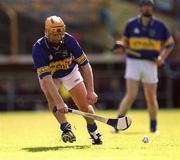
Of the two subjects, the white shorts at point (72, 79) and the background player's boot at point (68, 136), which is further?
the white shorts at point (72, 79)

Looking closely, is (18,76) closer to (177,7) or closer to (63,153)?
(177,7)

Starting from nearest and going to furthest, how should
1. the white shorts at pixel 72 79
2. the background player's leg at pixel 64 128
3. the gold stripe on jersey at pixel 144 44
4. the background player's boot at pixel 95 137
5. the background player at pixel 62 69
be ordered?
the background player at pixel 62 69
the background player's leg at pixel 64 128
the background player's boot at pixel 95 137
the white shorts at pixel 72 79
the gold stripe on jersey at pixel 144 44

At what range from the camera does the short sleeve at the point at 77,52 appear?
37.9 ft

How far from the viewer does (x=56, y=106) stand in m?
11.4

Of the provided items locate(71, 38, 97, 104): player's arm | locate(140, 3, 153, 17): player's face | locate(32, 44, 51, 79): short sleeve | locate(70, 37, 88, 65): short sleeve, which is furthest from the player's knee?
locate(140, 3, 153, 17): player's face

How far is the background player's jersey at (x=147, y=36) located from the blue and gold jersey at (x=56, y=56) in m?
4.01

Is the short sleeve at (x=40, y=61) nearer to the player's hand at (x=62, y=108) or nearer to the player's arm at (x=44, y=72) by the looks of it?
the player's arm at (x=44, y=72)

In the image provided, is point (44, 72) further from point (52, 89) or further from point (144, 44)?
point (144, 44)

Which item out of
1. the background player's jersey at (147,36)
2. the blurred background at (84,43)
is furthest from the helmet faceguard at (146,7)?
the blurred background at (84,43)

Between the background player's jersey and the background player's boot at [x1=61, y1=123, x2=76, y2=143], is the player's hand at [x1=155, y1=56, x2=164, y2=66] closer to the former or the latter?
the background player's jersey

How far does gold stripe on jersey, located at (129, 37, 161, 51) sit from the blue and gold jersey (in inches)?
158

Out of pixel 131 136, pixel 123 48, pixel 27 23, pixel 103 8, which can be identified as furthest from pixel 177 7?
pixel 131 136

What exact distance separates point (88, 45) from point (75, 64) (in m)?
22.2

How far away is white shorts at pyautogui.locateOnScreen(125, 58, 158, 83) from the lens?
15.6 meters
